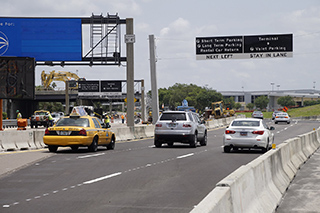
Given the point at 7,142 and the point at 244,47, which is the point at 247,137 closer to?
the point at 7,142

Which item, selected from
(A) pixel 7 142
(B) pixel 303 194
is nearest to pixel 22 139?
(A) pixel 7 142

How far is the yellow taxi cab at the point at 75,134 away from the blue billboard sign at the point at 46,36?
1602cm

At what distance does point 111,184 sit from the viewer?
11.9 metres

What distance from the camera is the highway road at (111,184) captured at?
9219mm

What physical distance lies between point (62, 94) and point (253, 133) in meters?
72.9

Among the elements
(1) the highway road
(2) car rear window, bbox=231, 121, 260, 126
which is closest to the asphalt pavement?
(1) the highway road

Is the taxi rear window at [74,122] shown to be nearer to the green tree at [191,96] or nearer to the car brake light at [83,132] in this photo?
the car brake light at [83,132]

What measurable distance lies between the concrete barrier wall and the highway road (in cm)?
123

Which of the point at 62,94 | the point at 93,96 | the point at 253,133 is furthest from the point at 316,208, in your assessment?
the point at 62,94

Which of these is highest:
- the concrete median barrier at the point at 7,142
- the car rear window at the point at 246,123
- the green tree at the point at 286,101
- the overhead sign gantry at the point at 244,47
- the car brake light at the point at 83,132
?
the overhead sign gantry at the point at 244,47

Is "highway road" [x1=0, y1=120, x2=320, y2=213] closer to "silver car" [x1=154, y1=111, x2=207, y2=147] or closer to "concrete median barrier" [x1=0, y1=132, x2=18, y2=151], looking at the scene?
"concrete median barrier" [x1=0, y1=132, x2=18, y2=151]

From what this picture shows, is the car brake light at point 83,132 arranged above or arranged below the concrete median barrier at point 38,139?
above

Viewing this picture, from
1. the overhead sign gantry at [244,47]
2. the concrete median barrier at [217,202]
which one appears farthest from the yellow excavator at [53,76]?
the concrete median barrier at [217,202]

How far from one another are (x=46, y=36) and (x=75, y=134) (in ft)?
59.7
